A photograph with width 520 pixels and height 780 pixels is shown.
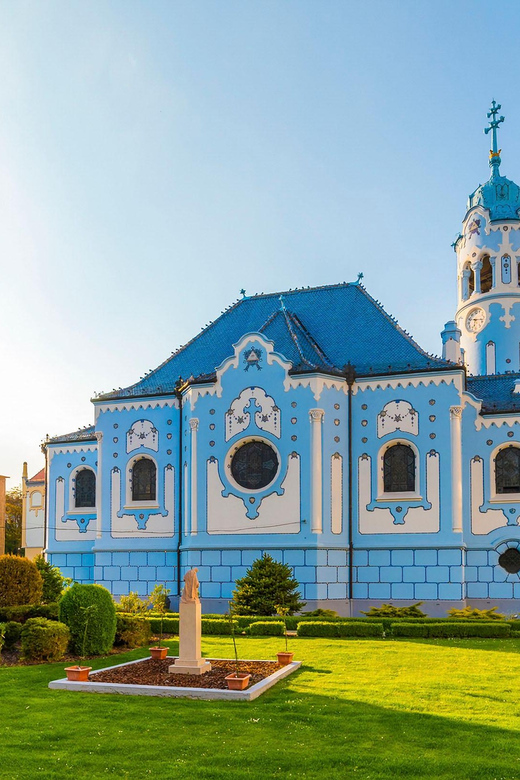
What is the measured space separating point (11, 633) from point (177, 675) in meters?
6.18

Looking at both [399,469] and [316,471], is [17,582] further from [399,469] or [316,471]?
[399,469]

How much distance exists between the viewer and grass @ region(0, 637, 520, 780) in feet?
33.4

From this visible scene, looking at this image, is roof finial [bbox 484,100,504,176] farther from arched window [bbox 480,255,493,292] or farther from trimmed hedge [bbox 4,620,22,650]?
trimmed hedge [bbox 4,620,22,650]

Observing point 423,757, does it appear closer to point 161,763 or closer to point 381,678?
point 161,763

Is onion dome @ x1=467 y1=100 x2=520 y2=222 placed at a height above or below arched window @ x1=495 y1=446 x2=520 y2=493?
above

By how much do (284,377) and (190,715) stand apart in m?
20.5

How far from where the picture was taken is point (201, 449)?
33562 mm

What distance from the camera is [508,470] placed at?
3241cm

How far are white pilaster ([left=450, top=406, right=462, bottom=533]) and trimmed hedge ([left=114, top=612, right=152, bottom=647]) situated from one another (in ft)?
46.8

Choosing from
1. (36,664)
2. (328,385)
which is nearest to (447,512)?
(328,385)

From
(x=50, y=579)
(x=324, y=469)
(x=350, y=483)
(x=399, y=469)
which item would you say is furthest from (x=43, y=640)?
(x=399, y=469)

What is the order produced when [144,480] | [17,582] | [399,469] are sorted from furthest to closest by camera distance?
1. [144,480]
2. [399,469]
3. [17,582]

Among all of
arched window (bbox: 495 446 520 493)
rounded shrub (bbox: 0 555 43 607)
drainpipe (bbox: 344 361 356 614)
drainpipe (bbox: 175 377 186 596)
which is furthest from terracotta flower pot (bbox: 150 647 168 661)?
arched window (bbox: 495 446 520 493)

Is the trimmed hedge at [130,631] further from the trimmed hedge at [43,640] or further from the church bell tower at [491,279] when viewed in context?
the church bell tower at [491,279]
